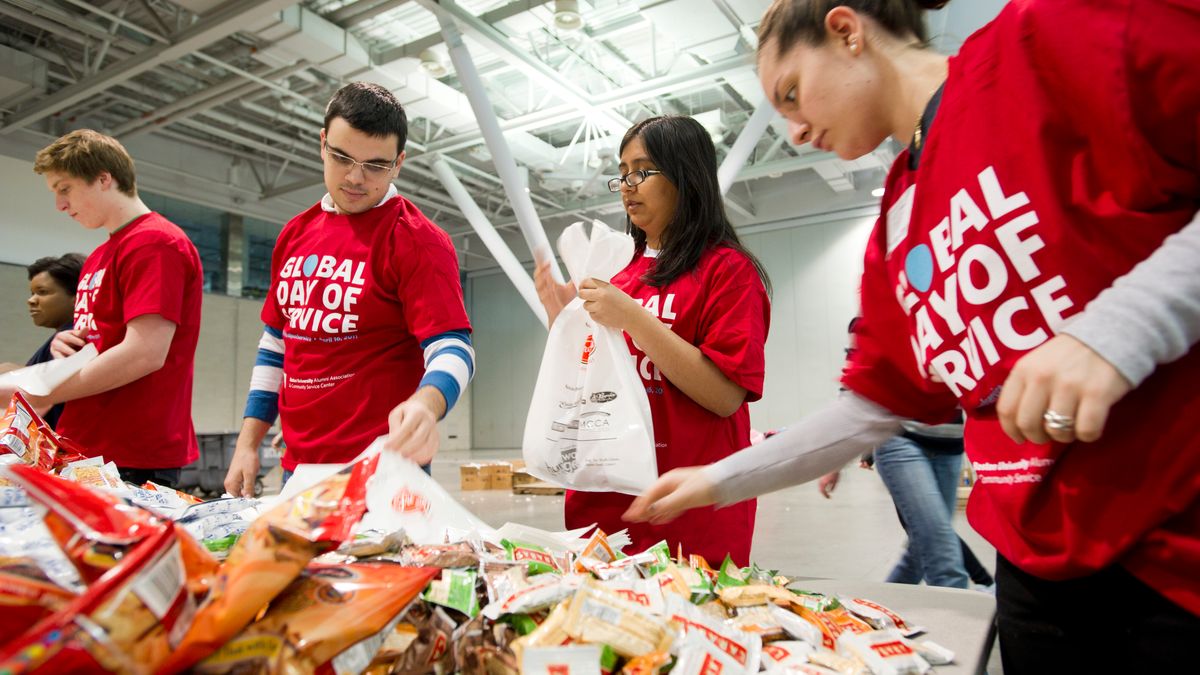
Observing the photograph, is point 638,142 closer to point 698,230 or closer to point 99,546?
point 698,230

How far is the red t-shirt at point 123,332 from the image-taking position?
1856mm

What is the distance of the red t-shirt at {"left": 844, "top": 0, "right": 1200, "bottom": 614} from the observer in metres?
0.55

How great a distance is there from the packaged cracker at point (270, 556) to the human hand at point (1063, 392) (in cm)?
57

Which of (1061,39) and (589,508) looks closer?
(1061,39)

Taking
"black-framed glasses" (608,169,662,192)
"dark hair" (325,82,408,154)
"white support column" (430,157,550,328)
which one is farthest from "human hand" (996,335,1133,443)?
"white support column" (430,157,550,328)

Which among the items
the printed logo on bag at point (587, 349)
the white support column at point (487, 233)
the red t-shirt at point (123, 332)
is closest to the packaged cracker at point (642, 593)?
the printed logo on bag at point (587, 349)

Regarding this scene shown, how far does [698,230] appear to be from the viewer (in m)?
1.51

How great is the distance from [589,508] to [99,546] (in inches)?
38.7

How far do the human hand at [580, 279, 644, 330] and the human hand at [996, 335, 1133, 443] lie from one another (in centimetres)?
82

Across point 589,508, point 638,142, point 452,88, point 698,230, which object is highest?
point 452,88

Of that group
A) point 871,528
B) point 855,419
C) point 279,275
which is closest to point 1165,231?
point 855,419

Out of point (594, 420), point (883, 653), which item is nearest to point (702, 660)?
point (883, 653)

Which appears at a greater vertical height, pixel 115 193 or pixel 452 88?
pixel 452 88

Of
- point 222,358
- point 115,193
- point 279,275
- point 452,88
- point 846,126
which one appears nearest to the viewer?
point 846,126
